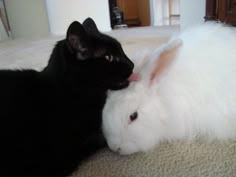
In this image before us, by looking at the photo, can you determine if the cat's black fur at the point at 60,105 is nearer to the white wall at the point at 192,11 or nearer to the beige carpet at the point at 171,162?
the beige carpet at the point at 171,162

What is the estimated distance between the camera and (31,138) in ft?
2.46

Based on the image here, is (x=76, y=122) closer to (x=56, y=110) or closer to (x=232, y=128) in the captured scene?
(x=56, y=110)

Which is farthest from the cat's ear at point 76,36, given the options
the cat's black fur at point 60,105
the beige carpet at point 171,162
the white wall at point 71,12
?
the white wall at point 71,12

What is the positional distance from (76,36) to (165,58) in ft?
0.82

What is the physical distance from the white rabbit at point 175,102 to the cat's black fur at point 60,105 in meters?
0.08

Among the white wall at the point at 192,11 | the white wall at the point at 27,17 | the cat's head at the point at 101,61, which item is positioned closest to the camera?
the cat's head at the point at 101,61

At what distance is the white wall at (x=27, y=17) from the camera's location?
4184 millimetres

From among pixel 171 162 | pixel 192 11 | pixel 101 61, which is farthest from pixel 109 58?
pixel 192 11

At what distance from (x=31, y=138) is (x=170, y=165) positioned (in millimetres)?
365

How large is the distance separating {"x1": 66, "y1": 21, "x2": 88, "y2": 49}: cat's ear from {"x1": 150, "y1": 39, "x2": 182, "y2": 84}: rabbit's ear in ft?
0.70

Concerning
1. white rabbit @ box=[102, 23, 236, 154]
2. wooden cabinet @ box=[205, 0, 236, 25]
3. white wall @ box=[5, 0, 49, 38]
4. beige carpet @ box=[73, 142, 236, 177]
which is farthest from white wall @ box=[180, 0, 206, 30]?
white wall @ box=[5, 0, 49, 38]

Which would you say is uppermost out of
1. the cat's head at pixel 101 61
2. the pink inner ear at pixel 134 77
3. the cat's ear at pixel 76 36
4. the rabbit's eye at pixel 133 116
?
the cat's ear at pixel 76 36

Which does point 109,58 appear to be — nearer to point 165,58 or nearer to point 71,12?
point 165,58

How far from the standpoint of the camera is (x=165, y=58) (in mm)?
804
